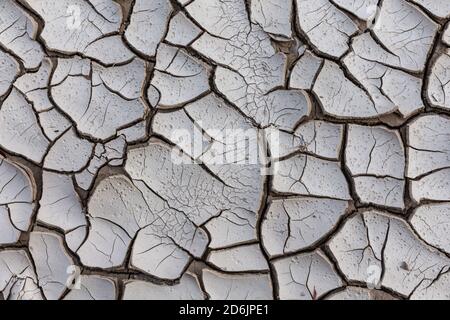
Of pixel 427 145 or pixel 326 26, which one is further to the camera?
pixel 326 26

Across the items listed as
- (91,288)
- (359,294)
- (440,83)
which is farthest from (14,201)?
(440,83)

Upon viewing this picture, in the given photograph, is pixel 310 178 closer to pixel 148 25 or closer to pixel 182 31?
pixel 182 31

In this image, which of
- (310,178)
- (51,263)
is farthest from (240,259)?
(51,263)

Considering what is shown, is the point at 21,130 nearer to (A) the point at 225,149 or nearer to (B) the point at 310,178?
(A) the point at 225,149

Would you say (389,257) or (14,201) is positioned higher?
(14,201)

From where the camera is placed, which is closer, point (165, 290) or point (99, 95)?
point (165, 290)

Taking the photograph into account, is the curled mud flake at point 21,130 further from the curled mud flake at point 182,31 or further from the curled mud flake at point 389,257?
the curled mud flake at point 389,257

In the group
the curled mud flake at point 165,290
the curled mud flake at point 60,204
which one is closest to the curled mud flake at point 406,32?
the curled mud flake at point 165,290

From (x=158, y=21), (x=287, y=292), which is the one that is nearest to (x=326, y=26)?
(x=158, y=21)

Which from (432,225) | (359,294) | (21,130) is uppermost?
(21,130)

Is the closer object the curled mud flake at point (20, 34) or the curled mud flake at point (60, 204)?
the curled mud flake at point (60, 204)
